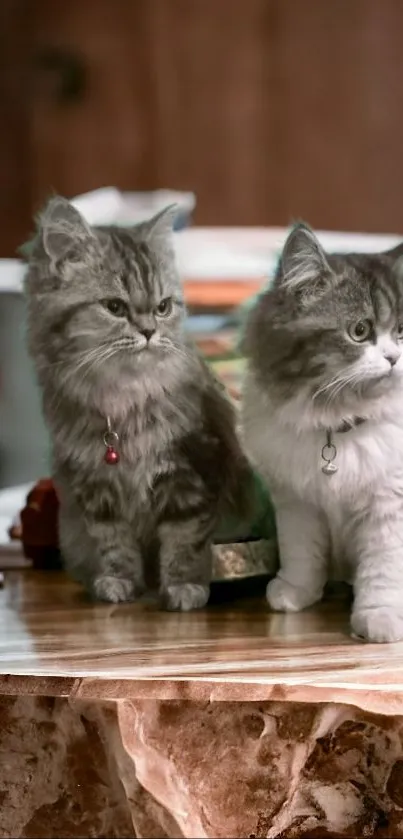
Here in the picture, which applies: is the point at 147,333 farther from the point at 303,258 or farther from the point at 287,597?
the point at 287,597

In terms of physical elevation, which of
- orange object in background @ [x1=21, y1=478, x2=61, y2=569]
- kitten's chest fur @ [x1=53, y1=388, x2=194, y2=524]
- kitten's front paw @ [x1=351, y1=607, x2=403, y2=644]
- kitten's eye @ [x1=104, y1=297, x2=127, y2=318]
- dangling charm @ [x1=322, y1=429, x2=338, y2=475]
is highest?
kitten's eye @ [x1=104, y1=297, x2=127, y2=318]

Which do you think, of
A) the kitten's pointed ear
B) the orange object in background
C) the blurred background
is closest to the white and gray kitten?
the kitten's pointed ear

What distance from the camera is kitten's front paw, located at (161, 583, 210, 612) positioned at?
1157 millimetres

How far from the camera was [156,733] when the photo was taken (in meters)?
0.91

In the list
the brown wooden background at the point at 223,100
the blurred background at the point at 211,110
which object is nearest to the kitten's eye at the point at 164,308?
the blurred background at the point at 211,110

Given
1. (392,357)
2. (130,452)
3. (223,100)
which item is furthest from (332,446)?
(223,100)

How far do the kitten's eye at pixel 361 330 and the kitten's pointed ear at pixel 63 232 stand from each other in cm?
34

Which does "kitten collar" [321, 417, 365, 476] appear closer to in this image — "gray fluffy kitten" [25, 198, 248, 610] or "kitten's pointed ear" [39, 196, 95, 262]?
"gray fluffy kitten" [25, 198, 248, 610]

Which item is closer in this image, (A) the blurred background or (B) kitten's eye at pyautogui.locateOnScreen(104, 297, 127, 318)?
(B) kitten's eye at pyautogui.locateOnScreen(104, 297, 127, 318)

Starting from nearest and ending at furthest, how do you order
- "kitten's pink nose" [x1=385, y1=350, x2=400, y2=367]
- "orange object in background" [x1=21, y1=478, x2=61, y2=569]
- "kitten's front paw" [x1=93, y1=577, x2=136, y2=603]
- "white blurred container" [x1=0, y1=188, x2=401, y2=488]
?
"kitten's pink nose" [x1=385, y1=350, x2=400, y2=367] → "kitten's front paw" [x1=93, y1=577, x2=136, y2=603] → "orange object in background" [x1=21, y1=478, x2=61, y2=569] → "white blurred container" [x1=0, y1=188, x2=401, y2=488]

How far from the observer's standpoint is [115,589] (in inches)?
47.4

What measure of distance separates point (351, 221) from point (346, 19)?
0.40 meters

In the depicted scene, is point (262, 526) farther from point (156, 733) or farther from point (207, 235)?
point (207, 235)

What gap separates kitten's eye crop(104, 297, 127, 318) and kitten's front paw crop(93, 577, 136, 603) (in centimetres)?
35
